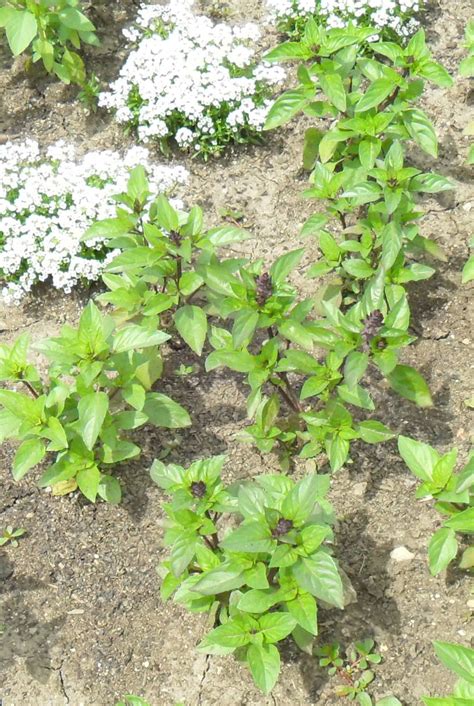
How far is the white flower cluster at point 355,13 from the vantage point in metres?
5.25

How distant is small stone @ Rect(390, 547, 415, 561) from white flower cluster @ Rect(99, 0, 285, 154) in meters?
2.59

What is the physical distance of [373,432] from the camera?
3.80 metres

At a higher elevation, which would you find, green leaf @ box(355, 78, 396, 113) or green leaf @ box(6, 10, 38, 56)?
green leaf @ box(6, 10, 38, 56)

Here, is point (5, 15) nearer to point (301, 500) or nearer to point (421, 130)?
point (421, 130)

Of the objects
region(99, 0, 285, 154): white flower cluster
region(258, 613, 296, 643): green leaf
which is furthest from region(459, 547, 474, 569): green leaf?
region(99, 0, 285, 154): white flower cluster

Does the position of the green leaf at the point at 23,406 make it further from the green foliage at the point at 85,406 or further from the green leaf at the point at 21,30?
the green leaf at the point at 21,30

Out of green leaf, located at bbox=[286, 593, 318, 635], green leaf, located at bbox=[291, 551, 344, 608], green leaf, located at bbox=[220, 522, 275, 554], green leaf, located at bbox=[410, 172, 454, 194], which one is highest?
green leaf, located at bbox=[410, 172, 454, 194]

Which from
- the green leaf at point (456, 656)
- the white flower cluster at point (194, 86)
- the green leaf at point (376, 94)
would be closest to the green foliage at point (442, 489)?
→ the green leaf at point (456, 656)

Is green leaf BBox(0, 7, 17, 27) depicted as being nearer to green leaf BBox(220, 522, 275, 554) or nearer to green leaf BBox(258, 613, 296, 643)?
green leaf BBox(220, 522, 275, 554)

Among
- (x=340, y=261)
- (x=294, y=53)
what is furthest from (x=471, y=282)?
(x=294, y=53)

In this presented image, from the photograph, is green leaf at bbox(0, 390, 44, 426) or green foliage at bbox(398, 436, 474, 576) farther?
green leaf at bbox(0, 390, 44, 426)

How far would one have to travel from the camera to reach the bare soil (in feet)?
11.7

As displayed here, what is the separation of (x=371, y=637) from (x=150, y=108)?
10.5ft

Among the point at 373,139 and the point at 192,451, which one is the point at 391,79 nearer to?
the point at 373,139
